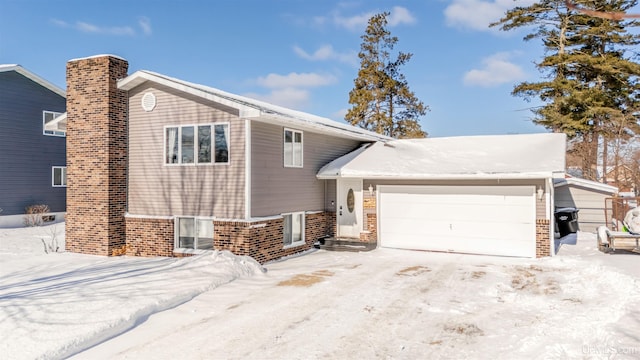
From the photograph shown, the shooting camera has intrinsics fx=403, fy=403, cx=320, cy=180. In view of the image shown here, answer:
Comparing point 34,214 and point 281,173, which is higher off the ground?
point 281,173

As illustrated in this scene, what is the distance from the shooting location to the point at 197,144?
11641mm

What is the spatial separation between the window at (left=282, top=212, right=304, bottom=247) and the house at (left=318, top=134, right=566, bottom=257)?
177 centimetres

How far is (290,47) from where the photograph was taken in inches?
1195

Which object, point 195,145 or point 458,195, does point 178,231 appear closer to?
point 195,145

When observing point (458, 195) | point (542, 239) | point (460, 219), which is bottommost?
point (542, 239)

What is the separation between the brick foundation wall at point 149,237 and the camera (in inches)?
472

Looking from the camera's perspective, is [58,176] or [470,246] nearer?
[470,246]

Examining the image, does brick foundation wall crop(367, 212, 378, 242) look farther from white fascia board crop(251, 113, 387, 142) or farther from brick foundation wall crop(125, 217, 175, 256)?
brick foundation wall crop(125, 217, 175, 256)

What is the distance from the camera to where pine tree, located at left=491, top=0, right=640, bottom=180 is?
23.6 metres

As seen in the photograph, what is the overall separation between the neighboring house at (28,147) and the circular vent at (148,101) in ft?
29.1

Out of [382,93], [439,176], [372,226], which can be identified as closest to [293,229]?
[372,226]

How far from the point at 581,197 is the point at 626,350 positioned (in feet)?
48.6

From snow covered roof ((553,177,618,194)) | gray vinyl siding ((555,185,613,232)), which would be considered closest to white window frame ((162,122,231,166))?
snow covered roof ((553,177,618,194))

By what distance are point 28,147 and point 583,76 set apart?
32.2 meters
